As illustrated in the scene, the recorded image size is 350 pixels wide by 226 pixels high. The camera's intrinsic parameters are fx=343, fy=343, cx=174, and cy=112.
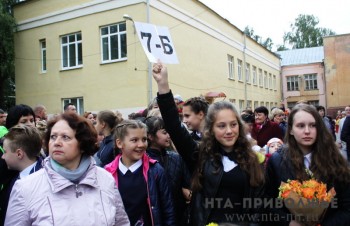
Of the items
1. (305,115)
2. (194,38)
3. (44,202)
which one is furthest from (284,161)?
(194,38)

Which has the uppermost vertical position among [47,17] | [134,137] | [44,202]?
[47,17]

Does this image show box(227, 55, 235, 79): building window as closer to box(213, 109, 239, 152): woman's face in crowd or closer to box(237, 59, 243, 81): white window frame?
box(237, 59, 243, 81): white window frame

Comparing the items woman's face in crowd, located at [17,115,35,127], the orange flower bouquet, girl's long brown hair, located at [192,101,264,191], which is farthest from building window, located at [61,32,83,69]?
the orange flower bouquet

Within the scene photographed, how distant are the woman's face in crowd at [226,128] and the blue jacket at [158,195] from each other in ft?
2.26

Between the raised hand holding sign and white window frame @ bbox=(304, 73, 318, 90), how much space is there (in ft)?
132

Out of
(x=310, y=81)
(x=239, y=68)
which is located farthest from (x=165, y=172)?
(x=310, y=81)

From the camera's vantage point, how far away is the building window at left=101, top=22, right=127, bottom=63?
606 inches

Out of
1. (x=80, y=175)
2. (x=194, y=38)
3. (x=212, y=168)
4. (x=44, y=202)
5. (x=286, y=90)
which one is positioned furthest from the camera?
(x=286, y=90)

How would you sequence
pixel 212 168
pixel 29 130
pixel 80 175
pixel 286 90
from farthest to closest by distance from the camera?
pixel 286 90 → pixel 29 130 → pixel 212 168 → pixel 80 175

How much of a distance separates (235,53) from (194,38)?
7.38 m

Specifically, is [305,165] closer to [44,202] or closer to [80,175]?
[80,175]

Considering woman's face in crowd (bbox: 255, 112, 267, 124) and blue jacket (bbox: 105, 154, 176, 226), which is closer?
blue jacket (bbox: 105, 154, 176, 226)

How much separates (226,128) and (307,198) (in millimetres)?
806

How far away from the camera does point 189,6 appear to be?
734 inches
